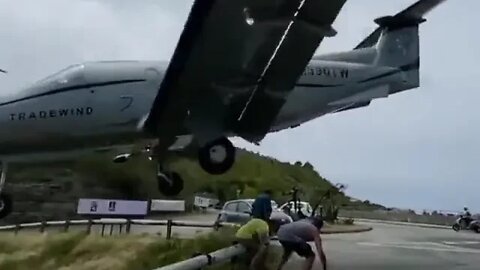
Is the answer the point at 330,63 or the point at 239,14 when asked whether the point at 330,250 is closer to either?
the point at 330,63

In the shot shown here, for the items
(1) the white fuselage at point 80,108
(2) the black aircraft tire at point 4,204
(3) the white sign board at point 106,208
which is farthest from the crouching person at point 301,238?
(3) the white sign board at point 106,208

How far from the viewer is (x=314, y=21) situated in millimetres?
13680

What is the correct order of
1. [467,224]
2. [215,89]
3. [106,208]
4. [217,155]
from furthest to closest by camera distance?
[467,224] < [106,208] < [217,155] < [215,89]

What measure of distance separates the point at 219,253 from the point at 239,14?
16.0 ft

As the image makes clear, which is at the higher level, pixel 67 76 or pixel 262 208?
pixel 67 76

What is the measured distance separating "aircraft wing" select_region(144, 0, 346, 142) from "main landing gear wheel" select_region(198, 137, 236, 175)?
0.39 metres

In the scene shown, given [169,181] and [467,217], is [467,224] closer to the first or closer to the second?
[467,217]

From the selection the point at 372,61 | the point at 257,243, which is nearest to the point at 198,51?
the point at 257,243

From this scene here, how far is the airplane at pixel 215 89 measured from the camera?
13.6m

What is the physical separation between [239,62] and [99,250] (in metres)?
5.22

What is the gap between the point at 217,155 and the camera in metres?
16.1

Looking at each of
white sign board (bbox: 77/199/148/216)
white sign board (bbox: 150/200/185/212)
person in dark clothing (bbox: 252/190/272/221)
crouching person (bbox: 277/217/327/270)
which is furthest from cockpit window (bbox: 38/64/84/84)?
white sign board (bbox: 150/200/185/212)

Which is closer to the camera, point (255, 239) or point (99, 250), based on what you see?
point (255, 239)

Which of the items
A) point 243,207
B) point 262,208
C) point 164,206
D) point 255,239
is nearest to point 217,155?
point 262,208
